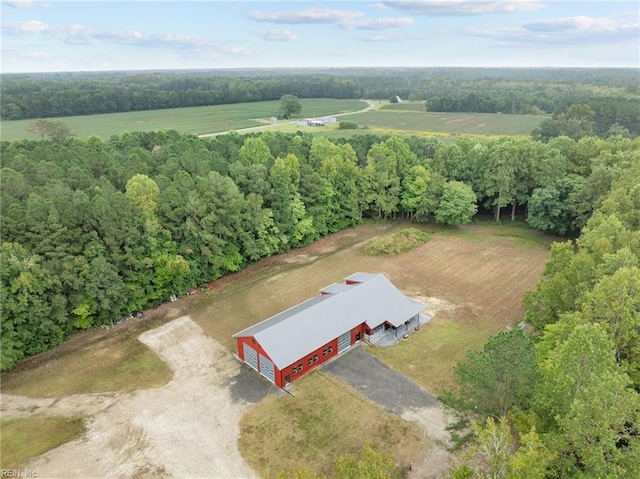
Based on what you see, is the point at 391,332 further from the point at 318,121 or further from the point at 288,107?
the point at 288,107

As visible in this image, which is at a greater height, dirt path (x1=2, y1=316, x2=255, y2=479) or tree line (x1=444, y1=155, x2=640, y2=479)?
tree line (x1=444, y1=155, x2=640, y2=479)

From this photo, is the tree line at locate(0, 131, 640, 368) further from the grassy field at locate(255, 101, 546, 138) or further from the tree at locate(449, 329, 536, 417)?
the grassy field at locate(255, 101, 546, 138)

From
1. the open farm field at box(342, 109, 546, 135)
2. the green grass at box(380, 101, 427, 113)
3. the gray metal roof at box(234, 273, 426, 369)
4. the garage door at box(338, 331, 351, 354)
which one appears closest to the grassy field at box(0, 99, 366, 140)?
the green grass at box(380, 101, 427, 113)

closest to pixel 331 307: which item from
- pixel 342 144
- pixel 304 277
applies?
pixel 304 277

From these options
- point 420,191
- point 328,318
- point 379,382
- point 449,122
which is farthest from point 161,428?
point 449,122

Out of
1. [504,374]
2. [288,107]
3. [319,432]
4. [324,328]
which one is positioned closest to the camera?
[504,374]

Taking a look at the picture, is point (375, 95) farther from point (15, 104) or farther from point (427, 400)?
point (427, 400)
